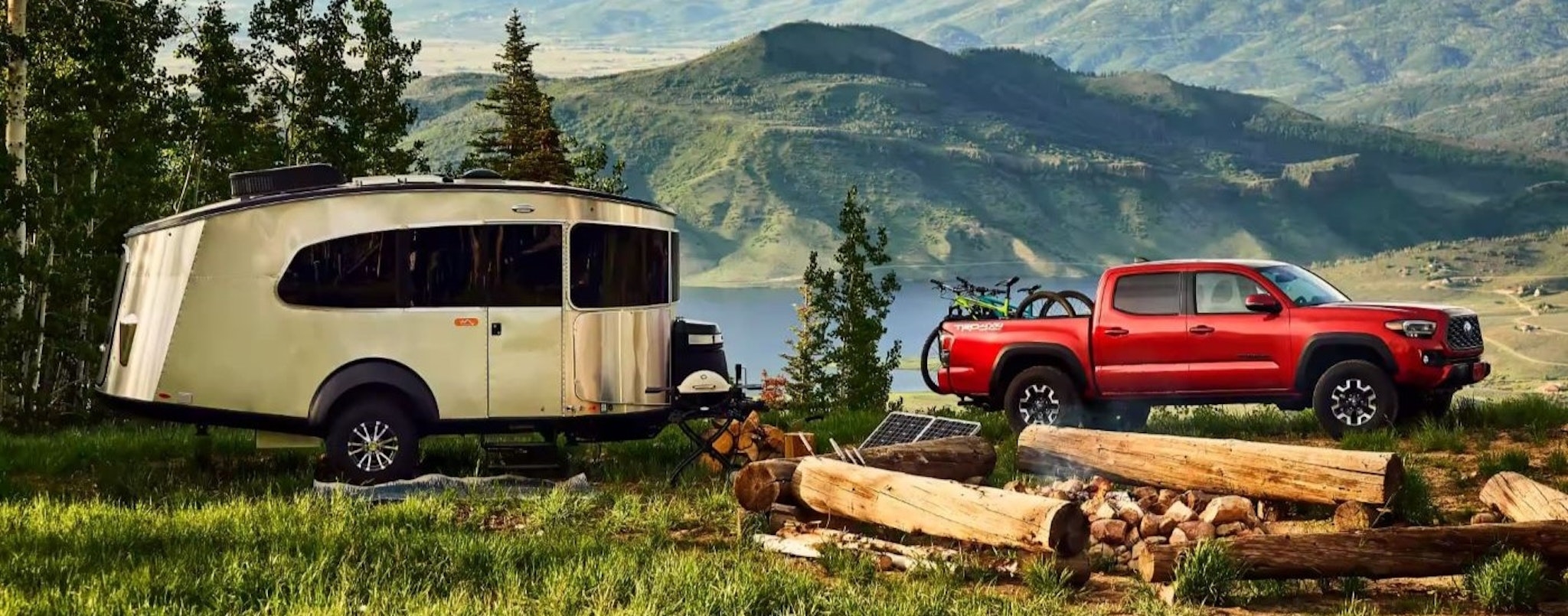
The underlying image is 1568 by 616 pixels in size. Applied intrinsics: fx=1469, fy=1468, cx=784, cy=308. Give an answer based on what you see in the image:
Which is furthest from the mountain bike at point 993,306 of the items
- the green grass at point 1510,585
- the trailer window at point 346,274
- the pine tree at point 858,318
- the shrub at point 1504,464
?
the pine tree at point 858,318

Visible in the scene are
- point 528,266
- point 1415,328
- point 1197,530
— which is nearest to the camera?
point 1197,530

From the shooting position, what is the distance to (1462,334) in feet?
46.4

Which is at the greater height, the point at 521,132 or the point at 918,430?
the point at 521,132

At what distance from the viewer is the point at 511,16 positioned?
172ft

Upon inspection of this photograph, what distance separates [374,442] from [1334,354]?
355 inches

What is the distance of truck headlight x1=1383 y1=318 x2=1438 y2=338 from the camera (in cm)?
1384

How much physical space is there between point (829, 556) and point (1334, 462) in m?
3.57

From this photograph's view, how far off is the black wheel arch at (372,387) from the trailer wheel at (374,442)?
0.31 ft

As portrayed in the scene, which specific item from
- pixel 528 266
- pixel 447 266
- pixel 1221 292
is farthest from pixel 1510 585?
pixel 447 266

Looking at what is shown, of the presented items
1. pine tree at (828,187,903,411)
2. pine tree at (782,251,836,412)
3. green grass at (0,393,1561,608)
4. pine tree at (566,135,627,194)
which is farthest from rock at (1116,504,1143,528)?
pine tree at (782,251,836,412)

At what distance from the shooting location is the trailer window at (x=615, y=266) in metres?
12.0

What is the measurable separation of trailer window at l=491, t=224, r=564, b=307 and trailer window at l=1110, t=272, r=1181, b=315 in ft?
19.9

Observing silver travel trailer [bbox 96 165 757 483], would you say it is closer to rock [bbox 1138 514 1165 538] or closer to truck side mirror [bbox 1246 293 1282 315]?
rock [bbox 1138 514 1165 538]

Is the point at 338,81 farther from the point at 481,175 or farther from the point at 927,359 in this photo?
the point at 481,175
